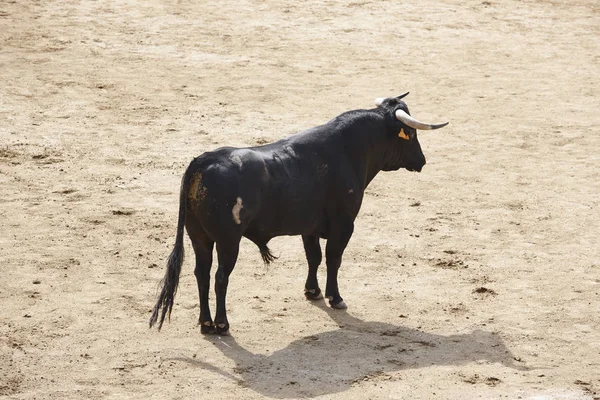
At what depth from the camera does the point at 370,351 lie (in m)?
9.64

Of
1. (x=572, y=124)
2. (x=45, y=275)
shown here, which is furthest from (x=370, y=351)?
(x=572, y=124)

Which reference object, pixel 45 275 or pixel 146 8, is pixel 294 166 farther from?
pixel 146 8

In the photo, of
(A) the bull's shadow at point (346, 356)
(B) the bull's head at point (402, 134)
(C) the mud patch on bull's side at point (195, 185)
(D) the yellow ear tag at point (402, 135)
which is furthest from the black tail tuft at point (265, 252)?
(D) the yellow ear tag at point (402, 135)

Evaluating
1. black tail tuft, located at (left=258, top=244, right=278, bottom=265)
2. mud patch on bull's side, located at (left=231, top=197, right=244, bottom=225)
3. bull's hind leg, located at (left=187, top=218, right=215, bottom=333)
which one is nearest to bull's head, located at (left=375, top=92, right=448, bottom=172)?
black tail tuft, located at (left=258, top=244, right=278, bottom=265)

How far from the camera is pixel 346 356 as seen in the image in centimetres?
952

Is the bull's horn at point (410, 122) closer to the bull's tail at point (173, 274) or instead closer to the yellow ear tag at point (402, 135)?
the yellow ear tag at point (402, 135)

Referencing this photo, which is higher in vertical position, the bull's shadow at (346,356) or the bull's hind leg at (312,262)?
the bull's hind leg at (312,262)

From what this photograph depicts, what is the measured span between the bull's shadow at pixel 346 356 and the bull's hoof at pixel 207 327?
0.10 m

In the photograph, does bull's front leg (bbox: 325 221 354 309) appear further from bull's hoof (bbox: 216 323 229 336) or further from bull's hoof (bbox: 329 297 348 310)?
bull's hoof (bbox: 216 323 229 336)

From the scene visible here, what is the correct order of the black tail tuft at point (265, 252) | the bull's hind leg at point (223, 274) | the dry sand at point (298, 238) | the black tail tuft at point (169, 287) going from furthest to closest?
the black tail tuft at point (265, 252), the bull's hind leg at point (223, 274), the black tail tuft at point (169, 287), the dry sand at point (298, 238)

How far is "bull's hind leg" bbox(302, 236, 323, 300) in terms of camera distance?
10.6m

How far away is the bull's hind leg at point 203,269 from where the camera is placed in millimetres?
9711

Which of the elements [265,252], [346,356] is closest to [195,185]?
[265,252]

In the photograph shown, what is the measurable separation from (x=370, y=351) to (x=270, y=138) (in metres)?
5.57
